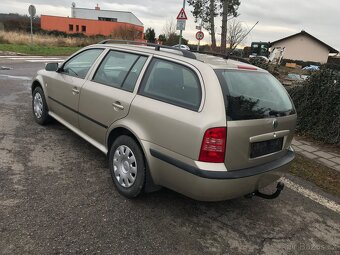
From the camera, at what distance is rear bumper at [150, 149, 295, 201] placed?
2.91 metres

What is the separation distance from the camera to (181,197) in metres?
3.79

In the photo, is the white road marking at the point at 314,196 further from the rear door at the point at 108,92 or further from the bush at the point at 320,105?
the bush at the point at 320,105

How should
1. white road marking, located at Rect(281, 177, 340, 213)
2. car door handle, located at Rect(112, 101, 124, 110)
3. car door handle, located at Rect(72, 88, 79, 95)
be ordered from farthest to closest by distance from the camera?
car door handle, located at Rect(72, 88, 79, 95) → white road marking, located at Rect(281, 177, 340, 213) → car door handle, located at Rect(112, 101, 124, 110)

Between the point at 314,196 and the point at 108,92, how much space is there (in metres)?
2.84

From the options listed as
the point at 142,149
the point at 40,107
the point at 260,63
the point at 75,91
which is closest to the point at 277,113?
the point at 142,149

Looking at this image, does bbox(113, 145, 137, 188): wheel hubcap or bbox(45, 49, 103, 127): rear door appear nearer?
bbox(113, 145, 137, 188): wheel hubcap

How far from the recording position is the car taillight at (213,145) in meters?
2.88

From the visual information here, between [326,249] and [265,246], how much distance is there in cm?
60

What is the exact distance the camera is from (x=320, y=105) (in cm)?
705

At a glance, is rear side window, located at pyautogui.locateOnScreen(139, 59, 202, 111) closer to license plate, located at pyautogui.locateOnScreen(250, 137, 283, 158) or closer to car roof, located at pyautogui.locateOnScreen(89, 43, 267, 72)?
car roof, located at pyautogui.locateOnScreen(89, 43, 267, 72)

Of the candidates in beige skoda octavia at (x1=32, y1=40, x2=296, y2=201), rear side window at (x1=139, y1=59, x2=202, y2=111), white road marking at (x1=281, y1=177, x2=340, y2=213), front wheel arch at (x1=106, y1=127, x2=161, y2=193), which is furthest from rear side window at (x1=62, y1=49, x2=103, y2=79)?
white road marking at (x1=281, y1=177, x2=340, y2=213)

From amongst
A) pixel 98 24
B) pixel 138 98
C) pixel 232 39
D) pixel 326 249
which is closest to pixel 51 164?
pixel 138 98

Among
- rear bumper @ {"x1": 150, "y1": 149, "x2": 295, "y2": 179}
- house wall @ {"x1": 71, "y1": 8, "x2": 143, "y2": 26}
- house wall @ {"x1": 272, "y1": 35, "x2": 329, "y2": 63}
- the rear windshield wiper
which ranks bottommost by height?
rear bumper @ {"x1": 150, "y1": 149, "x2": 295, "y2": 179}

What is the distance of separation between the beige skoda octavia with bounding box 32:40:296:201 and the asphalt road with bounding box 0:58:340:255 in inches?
12.5
